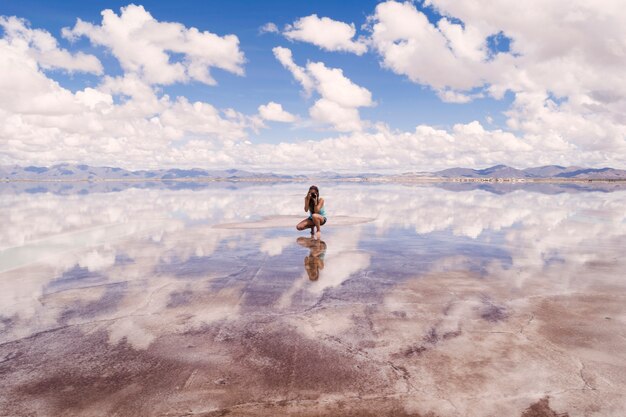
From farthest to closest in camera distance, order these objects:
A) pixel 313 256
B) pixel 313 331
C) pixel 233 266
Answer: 1. pixel 313 256
2. pixel 233 266
3. pixel 313 331

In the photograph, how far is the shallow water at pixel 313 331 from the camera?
17.9 feet

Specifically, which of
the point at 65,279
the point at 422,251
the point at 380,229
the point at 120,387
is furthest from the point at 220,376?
the point at 380,229

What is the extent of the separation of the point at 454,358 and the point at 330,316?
272cm

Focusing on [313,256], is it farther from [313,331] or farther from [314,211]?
[313,331]

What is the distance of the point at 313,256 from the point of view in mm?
14727

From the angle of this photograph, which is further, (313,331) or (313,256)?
(313,256)

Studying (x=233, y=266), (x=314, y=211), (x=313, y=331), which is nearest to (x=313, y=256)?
(x=233, y=266)

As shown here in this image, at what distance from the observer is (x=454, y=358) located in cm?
653

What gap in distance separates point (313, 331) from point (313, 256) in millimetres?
7102

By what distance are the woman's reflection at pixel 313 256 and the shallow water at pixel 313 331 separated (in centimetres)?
14

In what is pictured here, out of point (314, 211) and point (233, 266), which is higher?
point (314, 211)

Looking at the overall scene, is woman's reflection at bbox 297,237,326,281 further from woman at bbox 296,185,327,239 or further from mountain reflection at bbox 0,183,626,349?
woman at bbox 296,185,327,239

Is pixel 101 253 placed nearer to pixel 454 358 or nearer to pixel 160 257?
pixel 160 257

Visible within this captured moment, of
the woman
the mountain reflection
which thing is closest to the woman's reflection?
the mountain reflection
